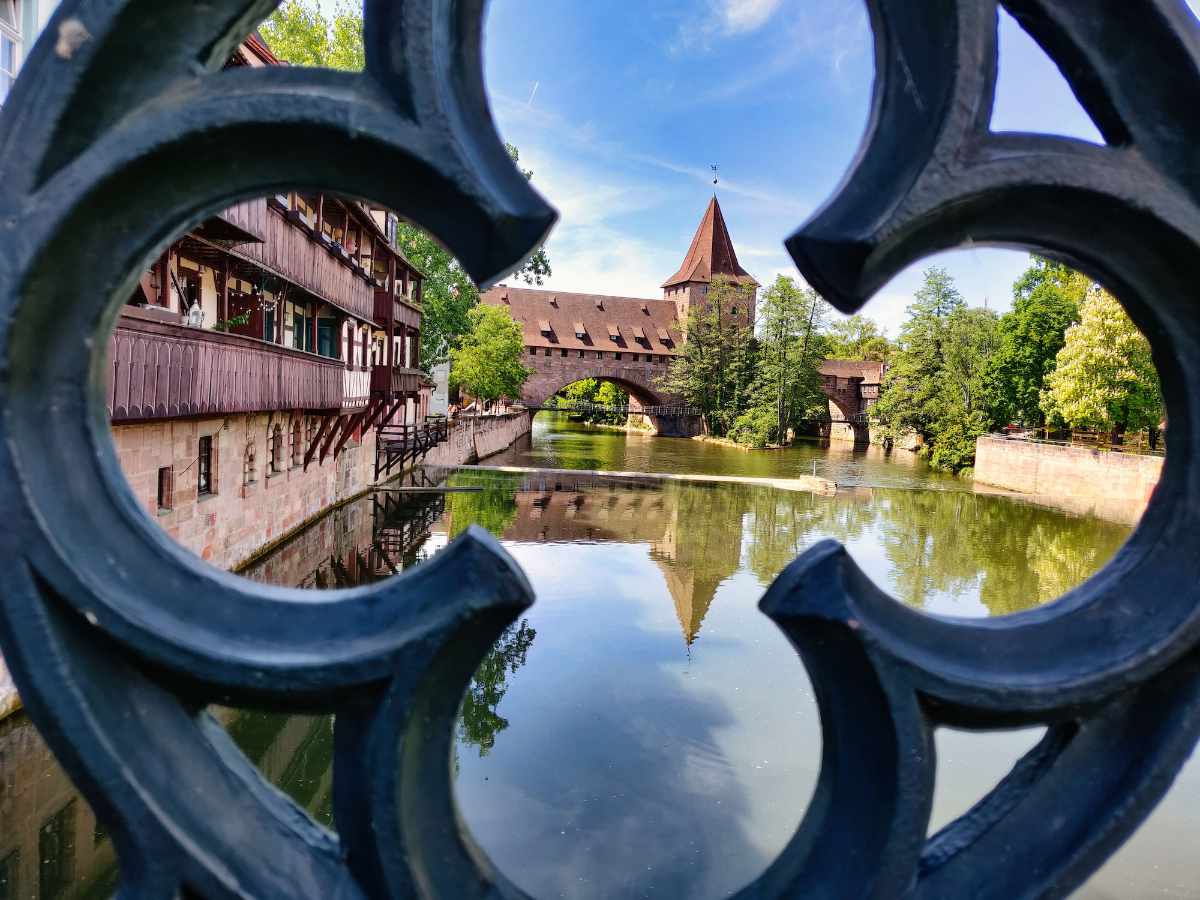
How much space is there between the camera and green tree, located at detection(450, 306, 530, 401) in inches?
1351

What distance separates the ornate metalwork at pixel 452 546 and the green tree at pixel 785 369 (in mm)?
46612

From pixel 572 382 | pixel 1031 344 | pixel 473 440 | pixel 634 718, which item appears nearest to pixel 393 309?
pixel 473 440

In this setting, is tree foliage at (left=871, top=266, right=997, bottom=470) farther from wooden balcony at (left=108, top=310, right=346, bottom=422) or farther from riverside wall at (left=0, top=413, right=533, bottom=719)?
wooden balcony at (left=108, top=310, right=346, bottom=422)

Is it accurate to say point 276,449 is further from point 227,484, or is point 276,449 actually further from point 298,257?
point 298,257

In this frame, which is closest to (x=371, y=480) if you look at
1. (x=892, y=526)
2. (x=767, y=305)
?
(x=892, y=526)

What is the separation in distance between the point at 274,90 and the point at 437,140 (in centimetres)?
11

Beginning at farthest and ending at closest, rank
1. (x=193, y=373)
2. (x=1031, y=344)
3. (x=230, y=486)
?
1. (x=1031, y=344)
2. (x=230, y=486)
3. (x=193, y=373)

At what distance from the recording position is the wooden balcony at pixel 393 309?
21.6 m

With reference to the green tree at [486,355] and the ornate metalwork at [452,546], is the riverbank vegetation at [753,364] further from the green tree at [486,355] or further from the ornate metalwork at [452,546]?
the ornate metalwork at [452,546]

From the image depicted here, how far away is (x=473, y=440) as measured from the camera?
101ft

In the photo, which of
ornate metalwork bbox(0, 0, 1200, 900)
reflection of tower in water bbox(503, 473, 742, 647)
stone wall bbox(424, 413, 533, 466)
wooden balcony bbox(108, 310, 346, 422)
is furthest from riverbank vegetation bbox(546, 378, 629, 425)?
ornate metalwork bbox(0, 0, 1200, 900)

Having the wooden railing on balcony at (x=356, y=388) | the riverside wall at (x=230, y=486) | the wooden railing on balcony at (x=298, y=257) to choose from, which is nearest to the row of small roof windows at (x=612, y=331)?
the wooden railing on balcony at (x=298, y=257)

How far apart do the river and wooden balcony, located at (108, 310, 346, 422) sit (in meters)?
2.56

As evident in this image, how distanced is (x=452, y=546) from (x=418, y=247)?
26.8 meters
